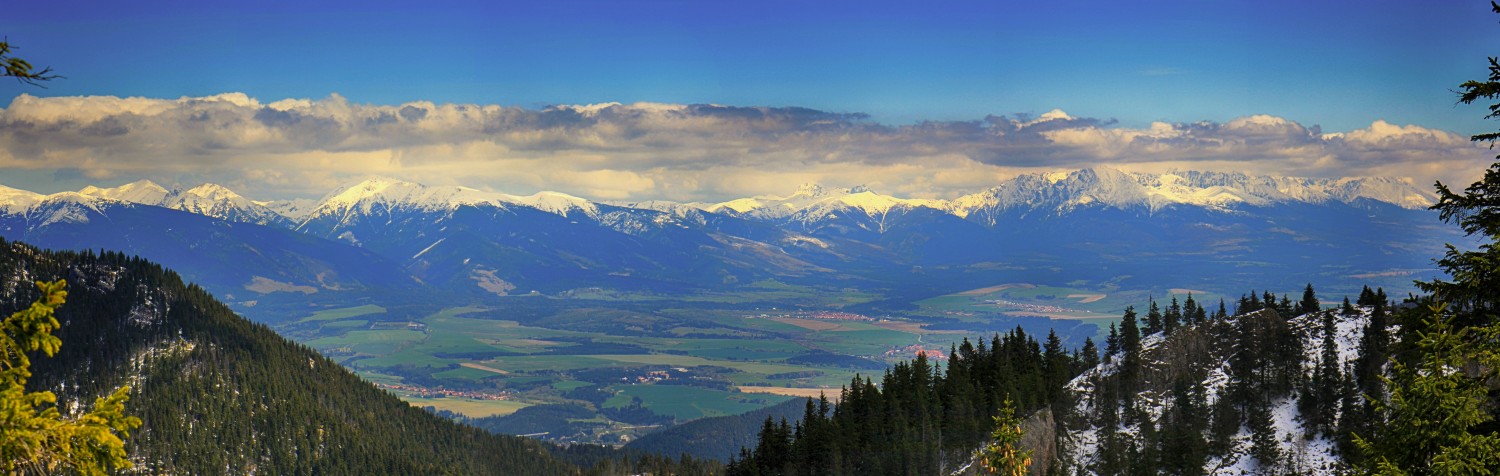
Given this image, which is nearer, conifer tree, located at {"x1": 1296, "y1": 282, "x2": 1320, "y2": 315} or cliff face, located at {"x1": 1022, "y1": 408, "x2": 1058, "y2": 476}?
cliff face, located at {"x1": 1022, "y1": 408, "x2": 1058, "y2": 476}

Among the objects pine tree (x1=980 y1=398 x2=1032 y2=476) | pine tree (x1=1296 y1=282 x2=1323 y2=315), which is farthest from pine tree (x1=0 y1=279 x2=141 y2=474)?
pine tree (x1=1296 y1=282 x2=1323 y2=315)

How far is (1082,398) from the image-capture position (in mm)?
126938

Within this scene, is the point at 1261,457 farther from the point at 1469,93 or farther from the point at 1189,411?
the point at 1469,93

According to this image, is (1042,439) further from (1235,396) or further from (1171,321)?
(1171,321)

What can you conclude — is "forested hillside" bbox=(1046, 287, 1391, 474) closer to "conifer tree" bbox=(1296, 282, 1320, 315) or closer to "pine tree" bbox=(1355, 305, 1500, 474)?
"conifer tree" bbox=(1296, 282, 1320, 315)

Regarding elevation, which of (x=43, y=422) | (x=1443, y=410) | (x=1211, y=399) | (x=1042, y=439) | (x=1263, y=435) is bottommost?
(x=1042, y=439)

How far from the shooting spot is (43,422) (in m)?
19.0

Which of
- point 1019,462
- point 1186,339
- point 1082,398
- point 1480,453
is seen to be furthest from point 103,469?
point 1186,339

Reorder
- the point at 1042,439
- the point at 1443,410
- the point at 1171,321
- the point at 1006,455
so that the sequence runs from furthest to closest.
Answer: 1. the point at 1171,321
2. the point at 1042,439
3. the point at 1006,455
4. the point at 1443,410

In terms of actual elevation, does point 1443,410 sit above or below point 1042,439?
above

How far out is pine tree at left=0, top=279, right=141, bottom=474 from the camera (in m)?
18.9

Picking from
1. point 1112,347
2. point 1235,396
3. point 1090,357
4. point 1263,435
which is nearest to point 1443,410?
point 1263,435

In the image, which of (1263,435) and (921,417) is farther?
(921,417)

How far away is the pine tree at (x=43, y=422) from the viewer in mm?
18859
